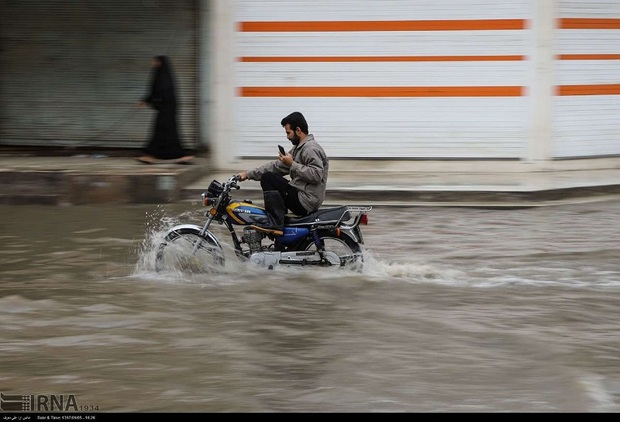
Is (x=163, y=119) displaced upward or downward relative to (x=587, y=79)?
downward

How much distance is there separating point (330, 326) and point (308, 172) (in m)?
1.83

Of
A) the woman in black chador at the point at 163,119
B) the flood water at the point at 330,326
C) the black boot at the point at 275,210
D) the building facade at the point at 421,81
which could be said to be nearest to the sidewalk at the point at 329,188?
the woman in black chador at the point at 163,119

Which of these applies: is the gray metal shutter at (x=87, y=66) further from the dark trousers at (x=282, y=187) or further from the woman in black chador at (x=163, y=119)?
the dark trousers at (x=282, y=187)

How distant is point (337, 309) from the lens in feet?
25.0

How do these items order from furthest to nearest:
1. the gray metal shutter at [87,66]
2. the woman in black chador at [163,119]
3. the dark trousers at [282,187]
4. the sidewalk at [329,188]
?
the gray metal shutter at [87,66]
the woman in black chador at [163,119]
the sidewalk at [329,188]
the dark trousers at [282,187]

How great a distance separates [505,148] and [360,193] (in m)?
2.90

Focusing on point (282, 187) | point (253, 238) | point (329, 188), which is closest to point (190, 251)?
point (253, 238)

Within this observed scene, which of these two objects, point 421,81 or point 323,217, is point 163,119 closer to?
point 421,81

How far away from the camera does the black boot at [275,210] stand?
8578mm

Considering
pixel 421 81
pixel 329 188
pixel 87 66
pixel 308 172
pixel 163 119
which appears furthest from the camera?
pixel 87 66

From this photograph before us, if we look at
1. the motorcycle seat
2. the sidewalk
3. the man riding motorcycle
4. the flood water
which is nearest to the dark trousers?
the man riding motorcycle

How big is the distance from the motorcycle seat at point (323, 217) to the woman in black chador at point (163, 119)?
593 centimetres

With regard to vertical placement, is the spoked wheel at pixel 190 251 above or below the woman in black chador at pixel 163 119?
below

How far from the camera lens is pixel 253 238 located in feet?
28.6
